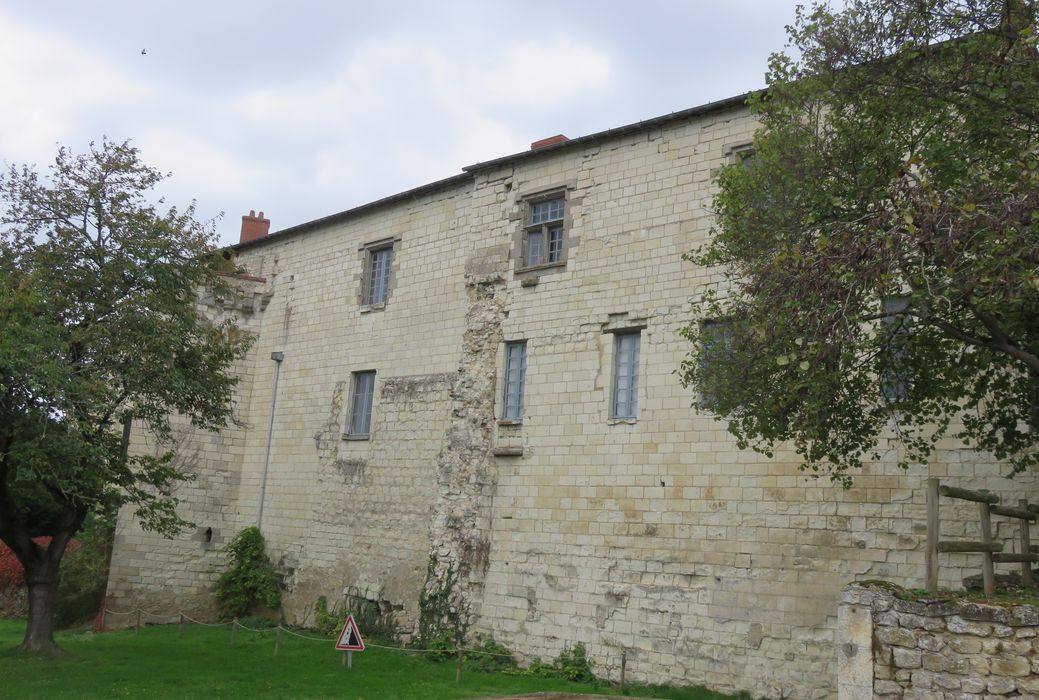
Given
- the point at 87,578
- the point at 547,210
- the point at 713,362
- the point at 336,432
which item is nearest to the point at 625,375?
the point at 547,210

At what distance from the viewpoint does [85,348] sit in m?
14.8

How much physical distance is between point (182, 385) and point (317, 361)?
655cm

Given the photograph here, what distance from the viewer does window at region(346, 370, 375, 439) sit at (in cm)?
2031

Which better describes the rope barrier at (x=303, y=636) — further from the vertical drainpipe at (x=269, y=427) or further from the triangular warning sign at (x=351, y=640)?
the vertical drainpipe at (x=269, y=427)

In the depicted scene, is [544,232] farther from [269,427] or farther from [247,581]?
[247,581]

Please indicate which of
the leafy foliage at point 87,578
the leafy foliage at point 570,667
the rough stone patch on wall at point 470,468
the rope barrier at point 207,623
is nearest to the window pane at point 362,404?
the rough stone patch on wall at point 470,468

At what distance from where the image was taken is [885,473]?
12.8 metres

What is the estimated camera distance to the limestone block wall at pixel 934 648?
8375mm

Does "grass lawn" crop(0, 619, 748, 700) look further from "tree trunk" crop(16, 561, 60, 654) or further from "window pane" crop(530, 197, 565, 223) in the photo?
"window pane" crop(530, 197, 565, 223)

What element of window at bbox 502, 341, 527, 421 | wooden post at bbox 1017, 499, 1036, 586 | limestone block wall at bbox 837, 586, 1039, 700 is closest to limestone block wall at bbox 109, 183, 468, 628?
window at bbox 502, 341, 527, 421

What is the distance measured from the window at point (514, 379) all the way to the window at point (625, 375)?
1.94 metres

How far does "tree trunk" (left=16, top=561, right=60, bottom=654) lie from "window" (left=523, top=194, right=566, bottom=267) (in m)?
9.75

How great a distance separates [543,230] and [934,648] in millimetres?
10784

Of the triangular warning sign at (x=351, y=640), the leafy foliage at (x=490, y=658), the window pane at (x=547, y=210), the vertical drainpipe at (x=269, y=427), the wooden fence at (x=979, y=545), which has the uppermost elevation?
the window pane at (x=547, y=210)
